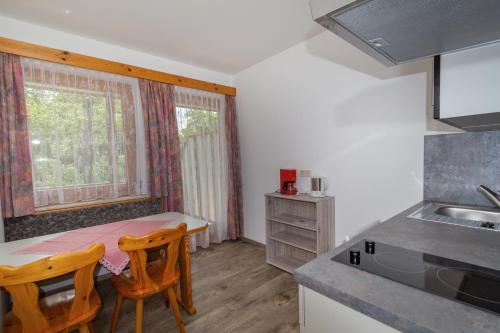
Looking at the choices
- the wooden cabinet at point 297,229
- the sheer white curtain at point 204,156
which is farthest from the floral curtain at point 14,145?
the wooden cabinet at point 297,229

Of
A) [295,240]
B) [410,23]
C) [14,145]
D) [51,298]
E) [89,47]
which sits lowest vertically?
[295,240]

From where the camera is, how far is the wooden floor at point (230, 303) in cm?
185

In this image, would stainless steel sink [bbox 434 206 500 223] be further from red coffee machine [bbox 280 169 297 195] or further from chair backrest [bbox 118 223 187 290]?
chair backrest [bbox 118 223 187 290]

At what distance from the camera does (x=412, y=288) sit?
69cm

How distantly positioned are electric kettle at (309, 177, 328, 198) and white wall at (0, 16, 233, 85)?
7.03 ft

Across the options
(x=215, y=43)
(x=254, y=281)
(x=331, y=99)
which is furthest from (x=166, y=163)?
(x=331, y=99)

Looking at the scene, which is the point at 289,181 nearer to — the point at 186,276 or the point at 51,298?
the point at 186,276

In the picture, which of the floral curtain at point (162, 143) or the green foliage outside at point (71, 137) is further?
the floral curtain at point (162, 143)

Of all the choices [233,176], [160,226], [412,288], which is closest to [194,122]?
[233,176]

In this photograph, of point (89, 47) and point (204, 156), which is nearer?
point (89, 47)

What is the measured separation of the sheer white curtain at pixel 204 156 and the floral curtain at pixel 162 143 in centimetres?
17

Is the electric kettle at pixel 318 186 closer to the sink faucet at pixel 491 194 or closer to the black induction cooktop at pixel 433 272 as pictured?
the sink faucet at pixel 491 194

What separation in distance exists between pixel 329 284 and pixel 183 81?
300cm

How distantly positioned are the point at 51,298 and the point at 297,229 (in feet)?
7.59
